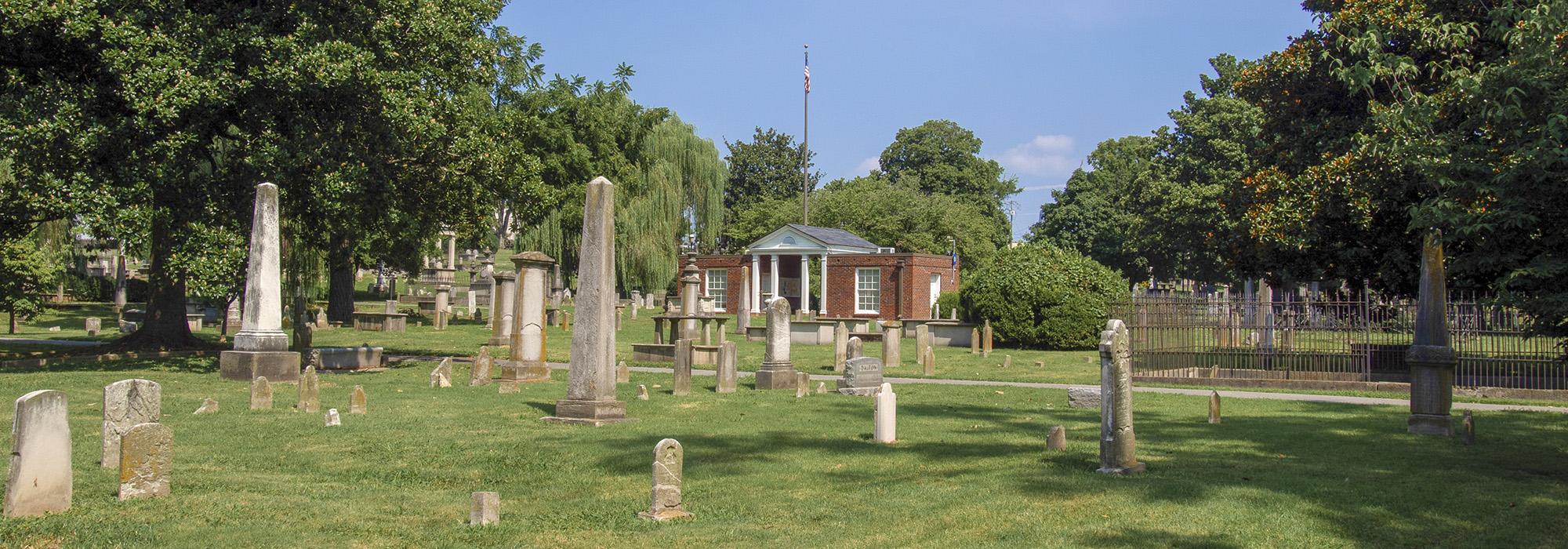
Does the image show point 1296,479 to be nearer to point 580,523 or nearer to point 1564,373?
point 580,523

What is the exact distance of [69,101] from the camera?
20641mm

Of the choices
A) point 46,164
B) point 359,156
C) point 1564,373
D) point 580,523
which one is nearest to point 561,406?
point 580,523

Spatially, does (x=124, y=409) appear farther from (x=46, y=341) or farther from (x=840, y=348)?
(x=46, y=341)

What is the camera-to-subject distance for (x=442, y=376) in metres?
20.0

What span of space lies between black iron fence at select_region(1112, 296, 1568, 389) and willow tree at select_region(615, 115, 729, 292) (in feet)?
88.5

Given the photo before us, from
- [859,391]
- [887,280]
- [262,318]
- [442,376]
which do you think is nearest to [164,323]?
[262,318]

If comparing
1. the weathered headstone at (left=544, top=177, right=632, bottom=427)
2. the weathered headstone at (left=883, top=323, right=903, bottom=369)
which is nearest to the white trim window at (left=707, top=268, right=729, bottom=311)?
the weathered headstone at (left=883, top=323, right=903, bottom=369)

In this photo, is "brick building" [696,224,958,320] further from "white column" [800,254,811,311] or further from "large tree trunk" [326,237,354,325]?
"large tree trunk" [326,237,354,325]

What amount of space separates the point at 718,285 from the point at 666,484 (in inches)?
1964

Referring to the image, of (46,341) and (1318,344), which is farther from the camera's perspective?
(46,341)

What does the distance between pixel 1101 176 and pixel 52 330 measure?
69484 millimetres

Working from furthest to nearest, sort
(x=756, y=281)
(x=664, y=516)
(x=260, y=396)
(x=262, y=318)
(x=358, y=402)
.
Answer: (x=756, y=281)
(x=262, y=318)
(x=260, y=396)
(x=358, y=402)
(x=664, y=516)

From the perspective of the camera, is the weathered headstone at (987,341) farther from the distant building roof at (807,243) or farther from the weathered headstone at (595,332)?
the distant building roof at (807,243)

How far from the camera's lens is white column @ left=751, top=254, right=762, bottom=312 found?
57750 millimetres
